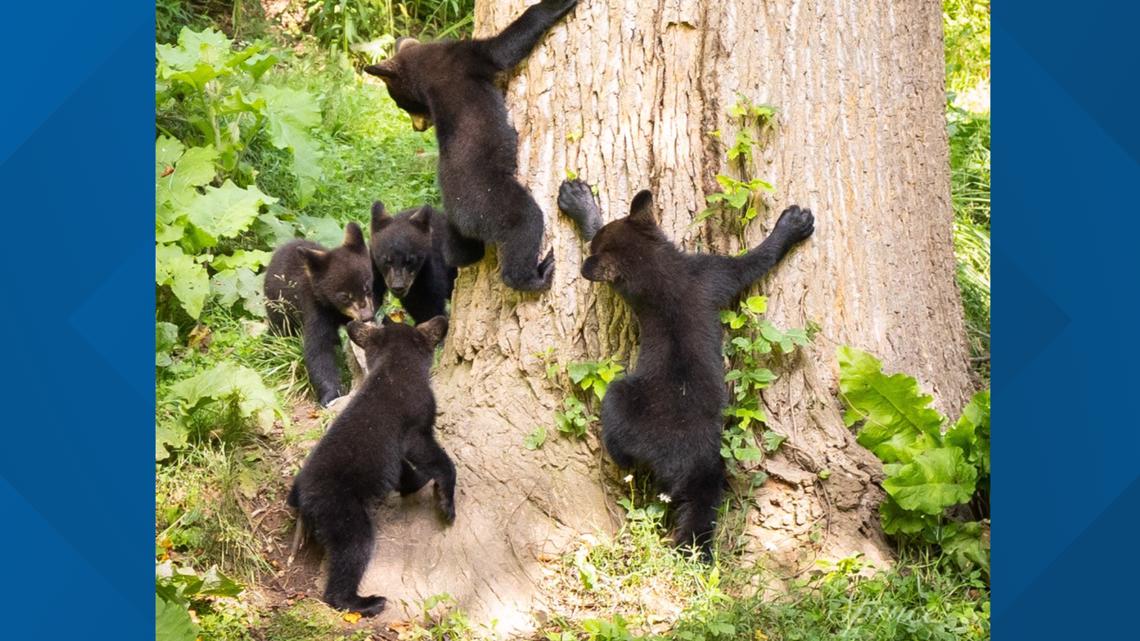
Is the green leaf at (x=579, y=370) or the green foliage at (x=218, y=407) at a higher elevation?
the green leaf at (x=579, y=370)

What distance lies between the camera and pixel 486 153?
6277 mm

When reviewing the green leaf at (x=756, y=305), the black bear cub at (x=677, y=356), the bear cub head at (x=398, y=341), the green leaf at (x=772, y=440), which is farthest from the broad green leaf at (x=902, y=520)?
the bear cub head at (x=398, y=341)

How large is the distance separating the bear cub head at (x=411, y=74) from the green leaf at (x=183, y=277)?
183 centimetres

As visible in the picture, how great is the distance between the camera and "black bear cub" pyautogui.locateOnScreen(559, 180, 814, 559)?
5.85m

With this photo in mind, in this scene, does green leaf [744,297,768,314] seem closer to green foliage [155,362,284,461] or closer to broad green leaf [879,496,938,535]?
broad green leaf [879,496,938,535]

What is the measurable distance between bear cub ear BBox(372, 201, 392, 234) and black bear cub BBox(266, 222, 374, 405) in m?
0.19

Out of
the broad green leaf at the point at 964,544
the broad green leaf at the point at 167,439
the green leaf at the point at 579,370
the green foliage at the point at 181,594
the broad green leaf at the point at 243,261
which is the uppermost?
the broad green leaf at the point at 243,261

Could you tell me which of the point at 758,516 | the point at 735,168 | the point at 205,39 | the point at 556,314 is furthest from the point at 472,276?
the point at 205,39

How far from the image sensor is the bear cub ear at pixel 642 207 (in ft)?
19.4

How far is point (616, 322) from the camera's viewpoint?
6168mm

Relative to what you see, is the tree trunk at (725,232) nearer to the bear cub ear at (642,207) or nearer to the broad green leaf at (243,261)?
the bear cub ear at (642,207)

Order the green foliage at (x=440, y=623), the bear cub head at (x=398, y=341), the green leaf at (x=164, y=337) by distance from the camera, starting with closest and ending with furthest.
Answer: the green foliage at (x=440, y=623) → the bear cub head at (x=398, y=341) → the green leaf at (x=164, y=337)

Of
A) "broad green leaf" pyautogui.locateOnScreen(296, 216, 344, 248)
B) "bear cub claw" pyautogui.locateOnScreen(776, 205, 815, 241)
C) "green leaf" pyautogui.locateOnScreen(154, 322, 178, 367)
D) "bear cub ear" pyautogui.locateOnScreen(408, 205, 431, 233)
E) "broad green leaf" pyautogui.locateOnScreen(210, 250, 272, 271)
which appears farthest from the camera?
"broad green leaf" pyautogui.locateOnScreen(296, 216, 344, 248)

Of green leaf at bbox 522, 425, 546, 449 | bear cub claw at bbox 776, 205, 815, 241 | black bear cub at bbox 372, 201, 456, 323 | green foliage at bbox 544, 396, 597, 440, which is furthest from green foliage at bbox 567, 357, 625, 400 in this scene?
black bear cub at bbox 372, 201, 456, 323
